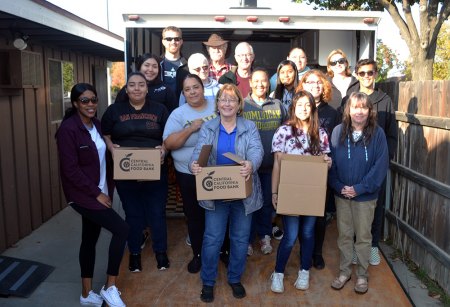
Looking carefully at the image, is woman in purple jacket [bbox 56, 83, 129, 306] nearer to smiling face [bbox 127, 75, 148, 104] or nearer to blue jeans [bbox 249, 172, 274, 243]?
smiling face [bbox 127, 75, 148, 104]

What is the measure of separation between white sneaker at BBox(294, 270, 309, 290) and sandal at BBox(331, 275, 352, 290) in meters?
0.23

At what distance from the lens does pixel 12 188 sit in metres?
5.50

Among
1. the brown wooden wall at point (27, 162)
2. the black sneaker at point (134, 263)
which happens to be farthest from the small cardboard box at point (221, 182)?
the brown wooden wall at point (27, 162)

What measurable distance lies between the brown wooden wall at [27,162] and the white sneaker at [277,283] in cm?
314

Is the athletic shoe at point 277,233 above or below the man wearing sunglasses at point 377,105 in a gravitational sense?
below

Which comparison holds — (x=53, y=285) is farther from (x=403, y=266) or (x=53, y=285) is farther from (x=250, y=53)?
(x=403, y=266)

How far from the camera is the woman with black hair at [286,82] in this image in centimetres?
441

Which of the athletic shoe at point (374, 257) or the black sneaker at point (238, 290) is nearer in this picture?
the black sneaker at point (238, 290)

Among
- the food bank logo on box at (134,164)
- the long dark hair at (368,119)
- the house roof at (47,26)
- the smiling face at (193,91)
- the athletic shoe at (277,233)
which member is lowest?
the athletic shoe at (277,233)

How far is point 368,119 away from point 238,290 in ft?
5.60

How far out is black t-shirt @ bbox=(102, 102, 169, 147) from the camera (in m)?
3.90

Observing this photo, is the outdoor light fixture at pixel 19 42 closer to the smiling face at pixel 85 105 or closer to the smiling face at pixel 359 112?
the smiling face at pixel 85 105

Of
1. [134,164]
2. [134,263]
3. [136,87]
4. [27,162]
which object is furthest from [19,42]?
[134,263]

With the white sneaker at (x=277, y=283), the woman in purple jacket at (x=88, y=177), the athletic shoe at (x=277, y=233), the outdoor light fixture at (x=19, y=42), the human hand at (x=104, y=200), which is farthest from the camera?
the outdoor light fixture at (x=19, y=42)
